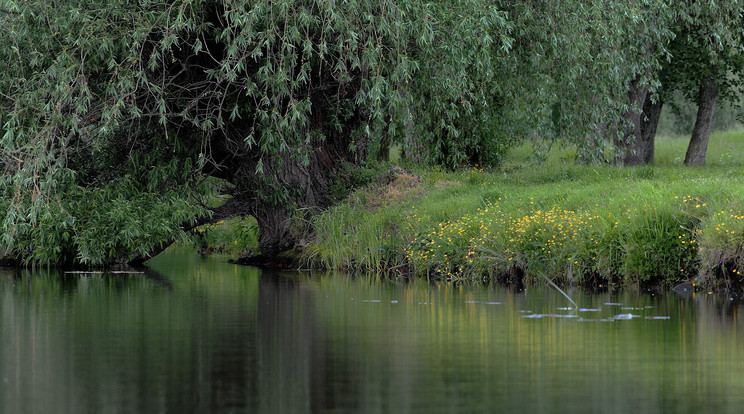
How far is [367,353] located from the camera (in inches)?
325

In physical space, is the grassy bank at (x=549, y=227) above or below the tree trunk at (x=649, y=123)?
below

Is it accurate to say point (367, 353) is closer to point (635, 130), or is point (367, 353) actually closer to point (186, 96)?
point (186, 96)

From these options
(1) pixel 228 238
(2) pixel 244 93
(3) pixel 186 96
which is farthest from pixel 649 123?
(3) pixel 186 96

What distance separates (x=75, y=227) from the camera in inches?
695

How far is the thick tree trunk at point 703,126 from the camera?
3059 centimetres

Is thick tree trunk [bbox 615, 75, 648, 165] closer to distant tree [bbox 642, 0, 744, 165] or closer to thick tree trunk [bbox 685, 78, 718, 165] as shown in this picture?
distant tree [bbox 642, 0, 744, 165]

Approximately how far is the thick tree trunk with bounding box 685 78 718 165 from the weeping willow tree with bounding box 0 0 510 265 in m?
12.9

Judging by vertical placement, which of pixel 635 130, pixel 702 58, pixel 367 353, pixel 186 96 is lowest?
pixel 367 353

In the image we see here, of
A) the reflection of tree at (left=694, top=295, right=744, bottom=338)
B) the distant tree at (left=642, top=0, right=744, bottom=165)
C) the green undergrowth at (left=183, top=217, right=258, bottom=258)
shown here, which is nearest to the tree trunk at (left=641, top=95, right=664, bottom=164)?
the distant tree at (left=642, top=0, right=744, bottom=165)

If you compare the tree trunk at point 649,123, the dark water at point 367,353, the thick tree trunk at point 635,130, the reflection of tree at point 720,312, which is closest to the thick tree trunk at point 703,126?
the tree trunk at point 649,123

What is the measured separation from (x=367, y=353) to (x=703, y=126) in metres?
25.1

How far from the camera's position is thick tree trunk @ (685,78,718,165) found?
1204 inches

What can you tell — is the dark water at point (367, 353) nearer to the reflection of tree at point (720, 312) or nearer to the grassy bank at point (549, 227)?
the reflection of tree at point (720, 312)

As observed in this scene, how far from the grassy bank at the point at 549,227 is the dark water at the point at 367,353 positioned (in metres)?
0.97
